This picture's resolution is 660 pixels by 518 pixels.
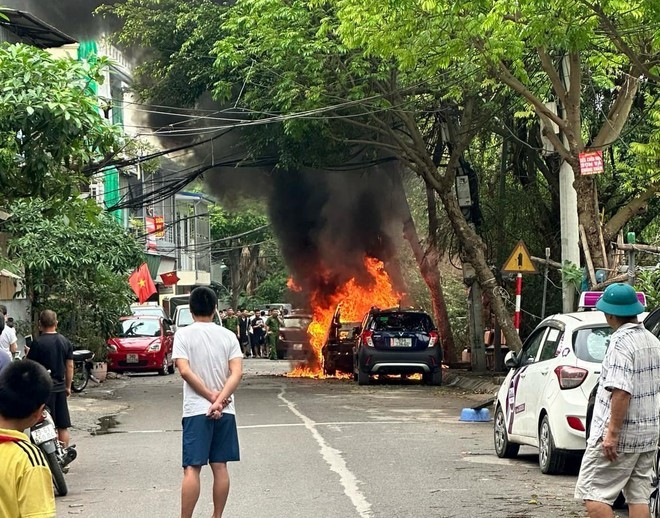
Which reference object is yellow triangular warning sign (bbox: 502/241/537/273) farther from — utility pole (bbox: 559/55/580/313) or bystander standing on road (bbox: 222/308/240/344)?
bystander standing on road (bbox: 222/308/240/344)

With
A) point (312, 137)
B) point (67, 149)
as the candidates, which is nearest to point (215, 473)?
point (67, 149)

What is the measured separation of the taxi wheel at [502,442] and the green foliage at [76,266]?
10585 mm

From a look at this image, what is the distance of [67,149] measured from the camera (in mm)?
11914

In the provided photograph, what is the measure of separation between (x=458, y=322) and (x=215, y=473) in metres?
26.3

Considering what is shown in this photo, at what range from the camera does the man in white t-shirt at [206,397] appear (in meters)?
7.78

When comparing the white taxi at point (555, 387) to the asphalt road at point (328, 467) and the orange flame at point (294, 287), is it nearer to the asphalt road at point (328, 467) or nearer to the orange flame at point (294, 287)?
the asphalt road at point (328, 467)

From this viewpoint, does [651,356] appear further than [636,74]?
No

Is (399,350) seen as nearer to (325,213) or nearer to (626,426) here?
(325,213)

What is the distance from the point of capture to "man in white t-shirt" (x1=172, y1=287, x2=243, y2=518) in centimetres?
778

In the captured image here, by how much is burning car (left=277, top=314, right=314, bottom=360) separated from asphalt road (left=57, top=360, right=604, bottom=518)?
1258 centimetres

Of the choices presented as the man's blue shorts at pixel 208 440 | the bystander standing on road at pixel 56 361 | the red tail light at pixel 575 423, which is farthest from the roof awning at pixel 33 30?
the man's blue shorts at pixel 208 440

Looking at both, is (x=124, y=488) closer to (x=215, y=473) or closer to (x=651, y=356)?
(x=215, y=473)

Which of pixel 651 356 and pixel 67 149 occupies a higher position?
pixel 67 149

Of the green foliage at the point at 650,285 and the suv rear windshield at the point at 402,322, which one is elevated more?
the green foliage at the point at 650,285
